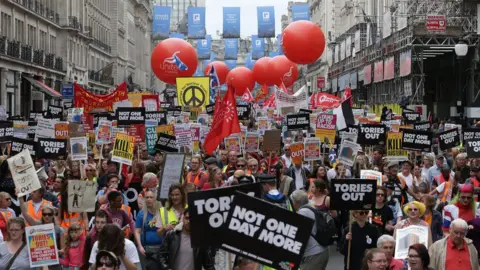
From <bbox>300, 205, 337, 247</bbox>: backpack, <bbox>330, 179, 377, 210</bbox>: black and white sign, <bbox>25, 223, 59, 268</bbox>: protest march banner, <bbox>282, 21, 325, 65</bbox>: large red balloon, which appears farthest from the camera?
<bbox>282, 21, 325, 65</bbox>: large red balloon

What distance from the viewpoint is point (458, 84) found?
50375 millimetres

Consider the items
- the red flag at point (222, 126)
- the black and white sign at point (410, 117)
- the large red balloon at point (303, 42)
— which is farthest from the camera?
the large red balloon at point (303, 42)

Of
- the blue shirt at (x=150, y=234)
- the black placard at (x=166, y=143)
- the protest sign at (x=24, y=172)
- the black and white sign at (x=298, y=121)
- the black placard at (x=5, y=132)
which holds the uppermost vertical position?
the black and white sign at (x=298, y=121)

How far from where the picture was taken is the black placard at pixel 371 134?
21.4m

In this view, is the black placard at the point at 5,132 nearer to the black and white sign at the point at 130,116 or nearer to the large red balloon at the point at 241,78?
the black and white sign at the point at 130,116

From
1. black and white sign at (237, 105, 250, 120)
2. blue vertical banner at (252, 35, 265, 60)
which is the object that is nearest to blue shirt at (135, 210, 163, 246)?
black and white sign at (237, 105, 250, 120)

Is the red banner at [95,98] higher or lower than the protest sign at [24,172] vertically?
higher

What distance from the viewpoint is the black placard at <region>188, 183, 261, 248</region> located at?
24.3ft

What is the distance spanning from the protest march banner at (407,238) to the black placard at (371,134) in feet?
38.9

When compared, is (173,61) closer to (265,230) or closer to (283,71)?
(283,71)

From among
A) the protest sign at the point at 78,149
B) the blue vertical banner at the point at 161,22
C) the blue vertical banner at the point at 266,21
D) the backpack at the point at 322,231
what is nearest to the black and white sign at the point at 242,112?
the protest sign at the point at 78,149

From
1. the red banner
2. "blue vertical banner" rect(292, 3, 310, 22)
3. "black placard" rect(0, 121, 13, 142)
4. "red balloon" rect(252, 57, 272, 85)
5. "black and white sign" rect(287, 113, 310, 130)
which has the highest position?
"blue vertical banner" rect(292, 3, 310, 22)

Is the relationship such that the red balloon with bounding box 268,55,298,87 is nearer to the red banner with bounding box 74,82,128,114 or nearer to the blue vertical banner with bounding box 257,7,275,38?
the red banner with bounding box 74,82,128,114

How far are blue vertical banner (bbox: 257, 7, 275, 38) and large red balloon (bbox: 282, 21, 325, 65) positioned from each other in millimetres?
41272
